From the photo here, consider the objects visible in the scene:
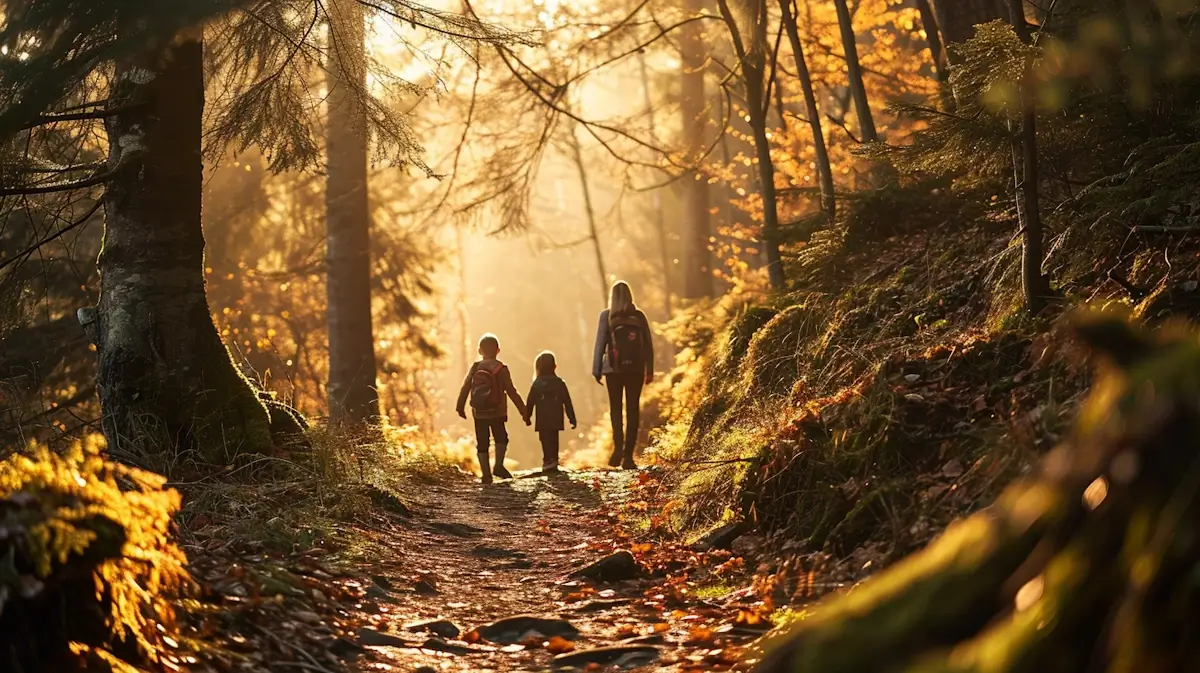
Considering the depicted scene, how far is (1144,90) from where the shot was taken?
527cm

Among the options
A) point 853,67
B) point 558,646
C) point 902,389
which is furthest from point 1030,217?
point 853,67

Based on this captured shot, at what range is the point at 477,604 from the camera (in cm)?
518

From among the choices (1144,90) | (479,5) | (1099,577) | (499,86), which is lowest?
(1099,577)

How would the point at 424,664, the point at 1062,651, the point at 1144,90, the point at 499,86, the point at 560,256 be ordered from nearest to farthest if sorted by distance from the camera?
the point at 1062,651, the point at 424,664, the point at 1144,90, the point at 499,86, the point at 560,256

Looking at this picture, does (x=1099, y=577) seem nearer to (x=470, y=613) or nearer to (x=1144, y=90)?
(x=470, y=613)

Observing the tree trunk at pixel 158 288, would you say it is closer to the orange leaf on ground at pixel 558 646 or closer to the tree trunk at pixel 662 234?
the orange leaf on ground at pixel 558 646

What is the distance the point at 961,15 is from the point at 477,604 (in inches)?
271

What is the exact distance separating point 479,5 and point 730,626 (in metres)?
12.3

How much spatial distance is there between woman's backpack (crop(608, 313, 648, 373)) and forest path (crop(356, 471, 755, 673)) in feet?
11.7

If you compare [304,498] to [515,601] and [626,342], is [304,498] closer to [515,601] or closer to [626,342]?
[515,601]

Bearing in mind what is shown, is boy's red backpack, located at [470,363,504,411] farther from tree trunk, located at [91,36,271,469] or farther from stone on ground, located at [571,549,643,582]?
stone on ground, located at [571,549,643,582]

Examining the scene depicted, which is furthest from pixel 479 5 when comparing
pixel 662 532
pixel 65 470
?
pixel 65 470

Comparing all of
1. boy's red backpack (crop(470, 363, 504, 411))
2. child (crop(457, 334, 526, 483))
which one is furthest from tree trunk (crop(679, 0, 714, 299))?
boy's red backpack (crop(470, 363, 504, 411))

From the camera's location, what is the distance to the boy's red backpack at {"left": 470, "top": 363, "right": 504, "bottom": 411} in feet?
40.7
